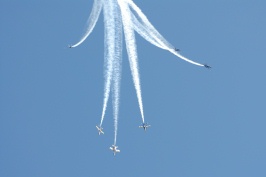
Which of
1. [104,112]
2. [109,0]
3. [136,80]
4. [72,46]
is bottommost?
[104,112]

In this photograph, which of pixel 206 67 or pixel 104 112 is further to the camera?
pixel 206 67

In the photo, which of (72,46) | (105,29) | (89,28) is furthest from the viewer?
(72,46)

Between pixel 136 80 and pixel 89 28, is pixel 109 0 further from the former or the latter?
pixel 136 80

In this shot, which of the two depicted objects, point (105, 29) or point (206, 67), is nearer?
point (105, 29)

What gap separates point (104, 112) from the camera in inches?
1773

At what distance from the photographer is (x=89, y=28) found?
4459 centimetres

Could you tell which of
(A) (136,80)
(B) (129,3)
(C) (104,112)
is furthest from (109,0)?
(C) (104,112)

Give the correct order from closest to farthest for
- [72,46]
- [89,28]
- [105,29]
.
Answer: [105,29] → [89,28] → [72,46]

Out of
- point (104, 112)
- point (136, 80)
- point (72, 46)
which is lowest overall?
point (104, 112)

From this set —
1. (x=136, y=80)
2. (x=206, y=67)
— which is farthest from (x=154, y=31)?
(x=206, y=67)

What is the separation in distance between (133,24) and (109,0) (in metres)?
3.27

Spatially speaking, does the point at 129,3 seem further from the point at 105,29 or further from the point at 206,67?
the point at 206,67

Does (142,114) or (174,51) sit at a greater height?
(174,51)

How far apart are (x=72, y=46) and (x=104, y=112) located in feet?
27.2
